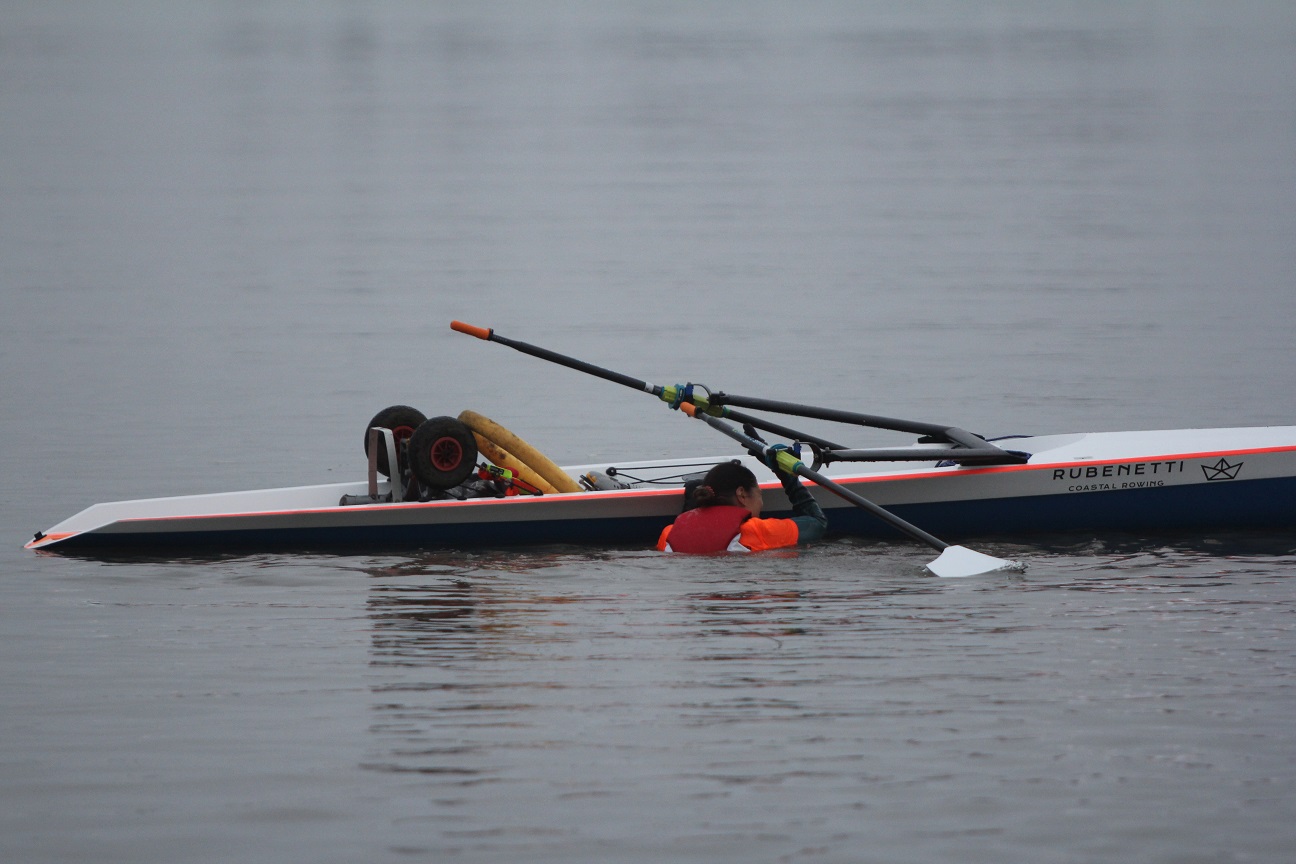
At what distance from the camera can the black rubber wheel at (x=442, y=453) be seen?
10359 millimetres

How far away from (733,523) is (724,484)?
0.23 metres

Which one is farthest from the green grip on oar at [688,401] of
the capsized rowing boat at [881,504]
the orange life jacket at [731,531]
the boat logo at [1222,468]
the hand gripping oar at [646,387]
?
the boat logo at [1222,468]

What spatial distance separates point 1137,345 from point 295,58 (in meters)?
66.3

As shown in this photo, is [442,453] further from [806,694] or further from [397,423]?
[806,694]

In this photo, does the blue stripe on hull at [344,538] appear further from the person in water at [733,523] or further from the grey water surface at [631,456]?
the person in water at [733,523]

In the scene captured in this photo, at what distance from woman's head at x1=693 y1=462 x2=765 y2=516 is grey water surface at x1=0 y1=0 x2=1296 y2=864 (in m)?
0.35

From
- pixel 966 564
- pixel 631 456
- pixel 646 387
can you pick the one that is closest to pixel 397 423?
pixel 646 387

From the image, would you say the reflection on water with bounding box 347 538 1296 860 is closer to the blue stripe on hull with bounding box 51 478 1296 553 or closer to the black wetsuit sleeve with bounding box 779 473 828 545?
the black wetsuit sleeve with bounding box 779 473 828 545

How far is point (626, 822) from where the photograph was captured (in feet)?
Result: 20.4

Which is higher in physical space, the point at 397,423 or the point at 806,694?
the point at 397,423

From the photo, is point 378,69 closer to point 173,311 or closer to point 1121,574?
point 173,311

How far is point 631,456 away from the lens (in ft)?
47.1

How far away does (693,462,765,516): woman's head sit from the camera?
1011 centimetres

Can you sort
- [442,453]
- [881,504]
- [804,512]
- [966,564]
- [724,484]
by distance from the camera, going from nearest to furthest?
[966,564] → [724,484] → [804,512] → [442,453] → [881,504]
